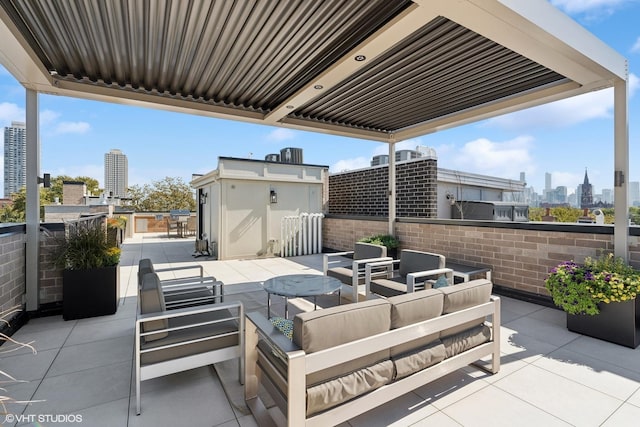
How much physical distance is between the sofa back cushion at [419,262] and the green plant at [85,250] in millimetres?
4123

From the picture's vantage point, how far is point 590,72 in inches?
128

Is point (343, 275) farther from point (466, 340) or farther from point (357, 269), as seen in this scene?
point (466, 340)

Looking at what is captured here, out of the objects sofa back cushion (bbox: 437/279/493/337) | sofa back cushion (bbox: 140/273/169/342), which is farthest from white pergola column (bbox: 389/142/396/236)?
sofa back cushion (bbox: 140/273/169/342)

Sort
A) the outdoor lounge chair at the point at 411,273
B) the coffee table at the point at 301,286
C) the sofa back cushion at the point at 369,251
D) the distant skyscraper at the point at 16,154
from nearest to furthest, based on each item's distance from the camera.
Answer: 1. the coffee table at the point at 301,286
2. the distant skyscraper at the point at 16,154
3. the outdoor lounge chair at the point at 411,273
4. the sofa back cushion at the point at 369,251

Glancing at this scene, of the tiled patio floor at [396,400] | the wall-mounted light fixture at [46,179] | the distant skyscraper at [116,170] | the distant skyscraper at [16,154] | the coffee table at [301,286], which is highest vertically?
the distant skyscraper at [116,170]

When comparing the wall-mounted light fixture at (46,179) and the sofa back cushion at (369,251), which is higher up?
the wall-mounted light fixture at (46,179)

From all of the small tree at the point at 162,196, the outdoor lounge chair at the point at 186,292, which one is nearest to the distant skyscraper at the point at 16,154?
the outdoor lounge chair at the point at 186,292

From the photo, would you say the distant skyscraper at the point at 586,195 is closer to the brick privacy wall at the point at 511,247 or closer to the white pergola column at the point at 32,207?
the brick privacy wall at the point at 511,247

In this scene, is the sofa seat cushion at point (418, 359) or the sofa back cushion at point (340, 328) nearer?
the sofa back cushion at point (340, 328)

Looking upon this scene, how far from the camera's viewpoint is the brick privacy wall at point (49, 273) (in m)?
3.99

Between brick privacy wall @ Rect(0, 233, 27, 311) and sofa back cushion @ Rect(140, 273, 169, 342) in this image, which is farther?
brick privacy wall @ Rect(0, 233, 27, 311)

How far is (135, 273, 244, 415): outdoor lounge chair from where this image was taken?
213cm

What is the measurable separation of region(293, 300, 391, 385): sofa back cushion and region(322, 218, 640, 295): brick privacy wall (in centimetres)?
365

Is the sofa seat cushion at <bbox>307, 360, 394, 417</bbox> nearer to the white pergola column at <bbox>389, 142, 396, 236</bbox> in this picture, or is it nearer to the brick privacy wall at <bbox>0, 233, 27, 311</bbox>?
the brick privacy wall at <bbox>0, 233, 27, 311</bbox>
